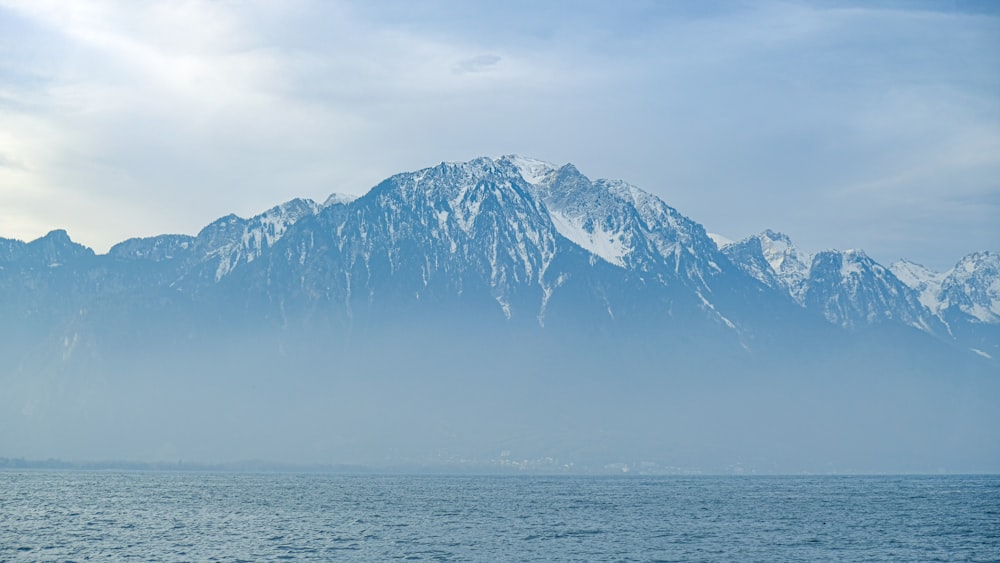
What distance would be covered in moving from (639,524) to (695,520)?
13.4m

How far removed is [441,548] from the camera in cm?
14512

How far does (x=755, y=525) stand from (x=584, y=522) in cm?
2524

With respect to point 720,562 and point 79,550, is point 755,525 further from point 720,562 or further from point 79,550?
point 79,550

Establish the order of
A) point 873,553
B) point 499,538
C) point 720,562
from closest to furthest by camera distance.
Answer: point 720,562 → point 873,553 → point 499,538

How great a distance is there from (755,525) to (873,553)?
38212 millimetres

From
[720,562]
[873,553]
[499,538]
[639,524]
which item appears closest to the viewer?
[720,562]

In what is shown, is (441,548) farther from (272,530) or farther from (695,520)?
(695,520)

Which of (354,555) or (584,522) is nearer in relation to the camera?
(354,555)

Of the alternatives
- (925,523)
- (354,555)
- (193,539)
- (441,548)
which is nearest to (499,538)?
(441,548)

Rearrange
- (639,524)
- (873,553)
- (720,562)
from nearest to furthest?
1. (720,562)
2. (873,553)
3. (639,524)

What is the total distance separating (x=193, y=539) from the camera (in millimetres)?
152875

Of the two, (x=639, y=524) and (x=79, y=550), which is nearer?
(x=79, y=550)

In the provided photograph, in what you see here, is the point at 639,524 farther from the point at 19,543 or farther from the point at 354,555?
the point at 19,543

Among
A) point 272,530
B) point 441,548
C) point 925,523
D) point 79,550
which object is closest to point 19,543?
point 79,550
